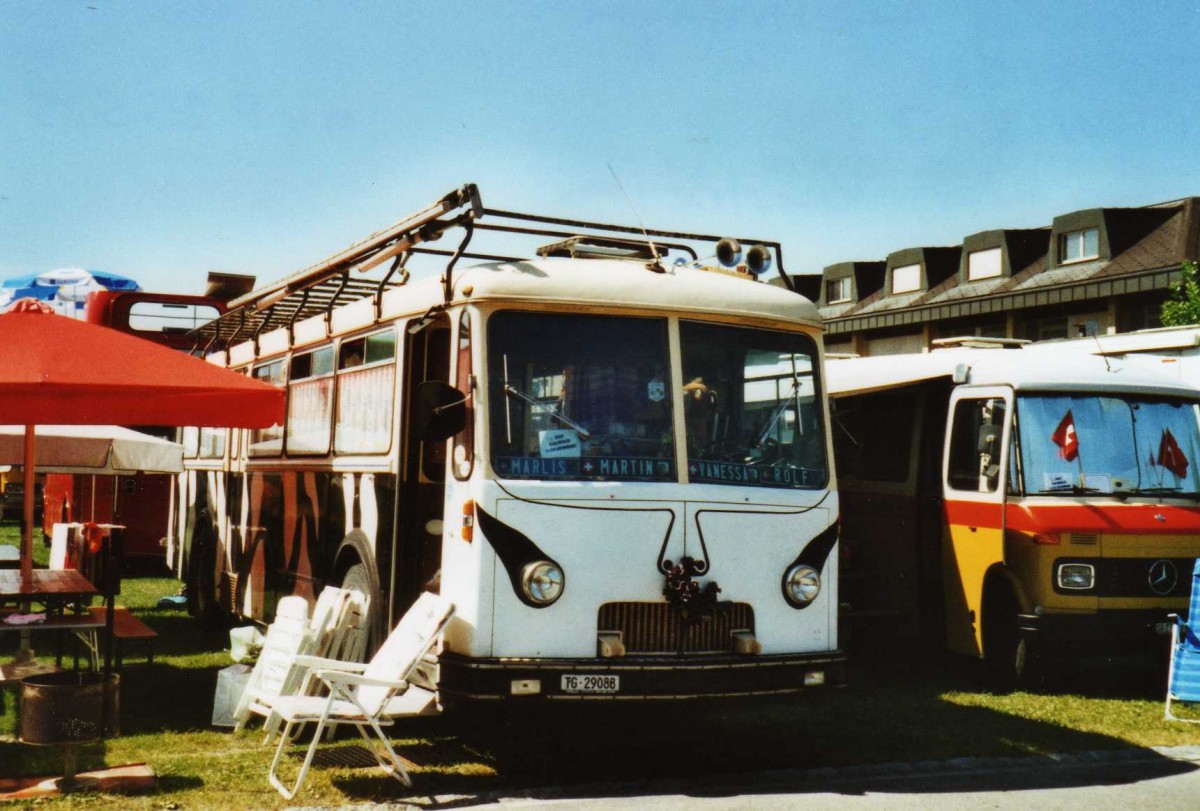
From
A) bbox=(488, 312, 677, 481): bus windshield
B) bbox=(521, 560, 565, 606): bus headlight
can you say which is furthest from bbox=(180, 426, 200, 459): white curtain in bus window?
bbox=(521, 560, 565, 606): bus headlight

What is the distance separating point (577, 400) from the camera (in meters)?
7.14

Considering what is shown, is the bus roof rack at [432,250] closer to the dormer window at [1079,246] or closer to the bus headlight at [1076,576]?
the bus headlight at [1076,576]

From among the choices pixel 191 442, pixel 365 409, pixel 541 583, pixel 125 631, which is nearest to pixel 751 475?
pixel 541 583

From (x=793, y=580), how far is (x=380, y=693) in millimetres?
2450

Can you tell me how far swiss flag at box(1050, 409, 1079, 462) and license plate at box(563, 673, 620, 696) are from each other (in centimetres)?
497

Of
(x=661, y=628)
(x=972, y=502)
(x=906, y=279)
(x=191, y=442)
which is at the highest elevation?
(x=906, y=279)

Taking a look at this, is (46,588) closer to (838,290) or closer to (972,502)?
(972,502)

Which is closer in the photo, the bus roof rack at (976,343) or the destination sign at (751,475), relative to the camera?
the destination sign at (751,475)

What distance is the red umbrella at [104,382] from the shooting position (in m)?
6.96

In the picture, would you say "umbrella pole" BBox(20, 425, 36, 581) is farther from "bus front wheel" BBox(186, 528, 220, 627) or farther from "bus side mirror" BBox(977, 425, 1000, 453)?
"bus side mirror" BBox(977, 425, 1000, 453)

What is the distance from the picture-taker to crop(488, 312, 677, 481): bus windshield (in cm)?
705

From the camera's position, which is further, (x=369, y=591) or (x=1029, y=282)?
(x=1029, y=282)

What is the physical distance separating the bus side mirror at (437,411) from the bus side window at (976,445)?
4860 millimetres

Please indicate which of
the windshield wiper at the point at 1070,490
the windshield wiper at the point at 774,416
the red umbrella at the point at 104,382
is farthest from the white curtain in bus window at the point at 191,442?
the windshield wiper at the point at 1070,490
